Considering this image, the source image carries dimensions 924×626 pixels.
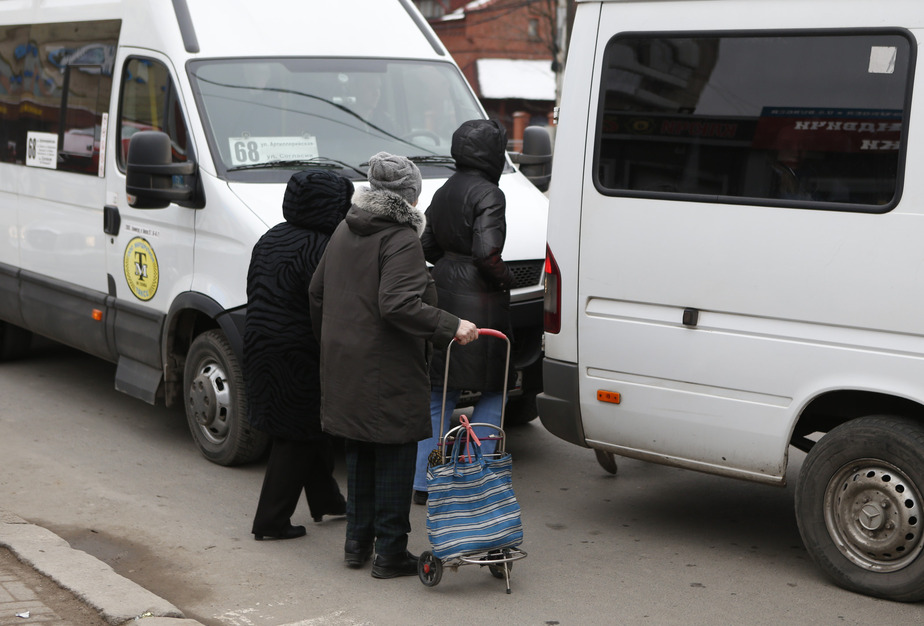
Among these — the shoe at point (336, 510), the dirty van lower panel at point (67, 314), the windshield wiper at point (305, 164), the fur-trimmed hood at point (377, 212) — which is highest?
the windshield wiper at point (305, 164)

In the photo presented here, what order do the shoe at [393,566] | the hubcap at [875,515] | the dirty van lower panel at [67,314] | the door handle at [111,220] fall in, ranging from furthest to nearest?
the dirty van lower panel at [67,314] → the door handle at [111,220] → the shoe at [393,566] → the hubcap at [875,515]

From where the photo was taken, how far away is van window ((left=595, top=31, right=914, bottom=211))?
477cm

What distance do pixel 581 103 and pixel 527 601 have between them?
218cm

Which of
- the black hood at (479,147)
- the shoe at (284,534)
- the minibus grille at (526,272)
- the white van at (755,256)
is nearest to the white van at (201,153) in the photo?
the minibus grille at (526,272)

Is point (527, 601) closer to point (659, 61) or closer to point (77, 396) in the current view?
point (659, 61)

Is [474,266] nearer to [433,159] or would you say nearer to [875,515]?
[433,159]

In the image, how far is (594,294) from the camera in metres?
5.54

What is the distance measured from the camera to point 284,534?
5.79m

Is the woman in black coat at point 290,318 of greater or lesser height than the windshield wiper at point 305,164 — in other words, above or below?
below

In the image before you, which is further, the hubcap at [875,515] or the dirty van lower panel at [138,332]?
the dirty van lower panel at [138,332]

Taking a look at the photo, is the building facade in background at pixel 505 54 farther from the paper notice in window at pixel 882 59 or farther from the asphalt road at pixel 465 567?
the paper notice in window at pixel 882 59

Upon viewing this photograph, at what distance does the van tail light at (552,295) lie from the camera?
5668 millimetres

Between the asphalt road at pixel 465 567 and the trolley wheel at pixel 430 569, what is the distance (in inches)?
2.5

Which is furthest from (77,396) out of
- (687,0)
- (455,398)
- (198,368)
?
(687,0)
